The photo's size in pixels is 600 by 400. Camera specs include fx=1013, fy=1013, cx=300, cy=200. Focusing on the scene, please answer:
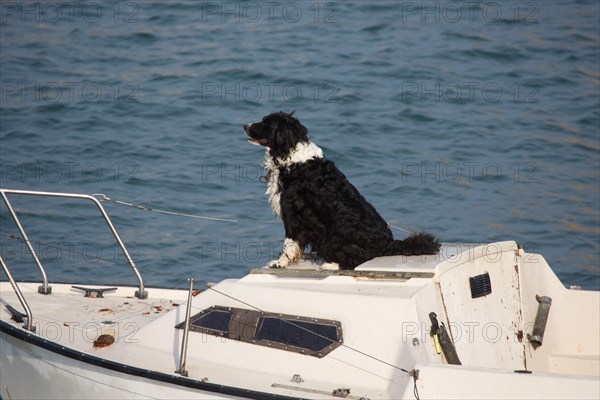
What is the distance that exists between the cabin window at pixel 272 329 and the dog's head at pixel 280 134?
1.31 meters

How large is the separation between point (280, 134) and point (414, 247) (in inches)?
53.0

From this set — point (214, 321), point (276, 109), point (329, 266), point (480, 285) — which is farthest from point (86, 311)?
point (276, 109)

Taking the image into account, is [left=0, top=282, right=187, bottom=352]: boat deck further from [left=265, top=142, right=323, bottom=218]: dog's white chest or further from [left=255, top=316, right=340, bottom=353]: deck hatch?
[left=265, top=142, right=323, bottom=218]: dog's white chest

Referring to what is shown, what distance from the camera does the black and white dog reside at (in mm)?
7645

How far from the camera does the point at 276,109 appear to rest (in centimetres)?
1691

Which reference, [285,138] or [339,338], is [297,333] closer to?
[339,338]

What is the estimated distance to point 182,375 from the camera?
696 cm

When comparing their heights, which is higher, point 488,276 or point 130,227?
point 488,276

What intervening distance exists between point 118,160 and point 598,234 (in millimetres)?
7191

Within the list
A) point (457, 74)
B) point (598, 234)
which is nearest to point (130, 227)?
point (598, 234)

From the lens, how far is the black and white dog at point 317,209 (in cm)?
764

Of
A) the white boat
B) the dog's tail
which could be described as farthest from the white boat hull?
the dog's tail

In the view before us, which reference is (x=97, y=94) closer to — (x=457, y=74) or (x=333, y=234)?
(x=457, y=74)

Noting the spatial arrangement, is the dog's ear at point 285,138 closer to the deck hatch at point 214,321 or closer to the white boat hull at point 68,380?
the deck hatch at point 214,321
